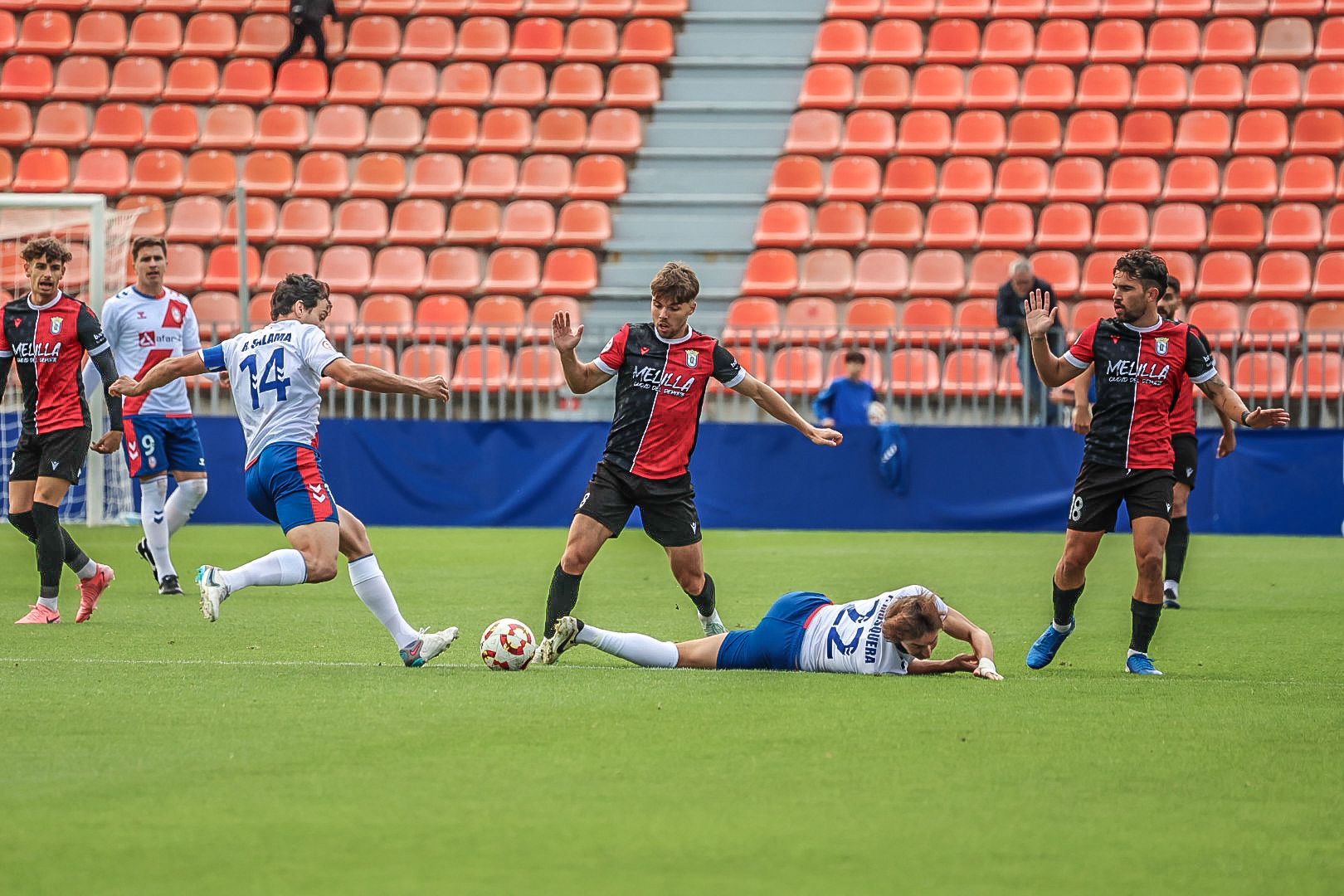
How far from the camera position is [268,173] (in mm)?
22422

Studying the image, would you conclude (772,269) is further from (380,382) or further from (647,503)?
(380,382)

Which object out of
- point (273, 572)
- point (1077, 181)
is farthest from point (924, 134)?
point (273, 572)

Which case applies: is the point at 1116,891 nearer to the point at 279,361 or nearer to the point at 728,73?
the point at 279,361

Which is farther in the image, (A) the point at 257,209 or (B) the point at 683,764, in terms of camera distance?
(A) the point at 257,209

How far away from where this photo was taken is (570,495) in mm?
18047

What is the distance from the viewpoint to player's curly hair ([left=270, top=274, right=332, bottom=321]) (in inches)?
311

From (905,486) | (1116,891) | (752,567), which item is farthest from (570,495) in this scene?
(1116,891)

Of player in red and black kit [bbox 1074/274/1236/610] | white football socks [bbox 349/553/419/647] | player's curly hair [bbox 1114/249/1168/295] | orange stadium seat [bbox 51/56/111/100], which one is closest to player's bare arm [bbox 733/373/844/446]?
player's curly hair [bbox 1114/249/1168/295]

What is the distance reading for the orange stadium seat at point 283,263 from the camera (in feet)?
69.1

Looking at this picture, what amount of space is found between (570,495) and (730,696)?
11185 mm

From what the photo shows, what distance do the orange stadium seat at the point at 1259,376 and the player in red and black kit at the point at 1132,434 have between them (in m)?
10.2

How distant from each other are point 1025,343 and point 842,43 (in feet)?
23.0

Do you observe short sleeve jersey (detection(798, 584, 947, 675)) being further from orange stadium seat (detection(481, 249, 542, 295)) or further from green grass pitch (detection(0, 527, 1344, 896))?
orange stadium seat (detection(481, 249, 542, 295))

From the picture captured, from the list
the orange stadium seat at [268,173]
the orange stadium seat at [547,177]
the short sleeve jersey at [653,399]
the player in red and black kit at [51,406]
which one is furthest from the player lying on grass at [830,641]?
the orange stadium seat at [268,173]
